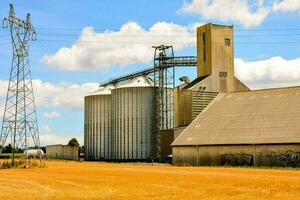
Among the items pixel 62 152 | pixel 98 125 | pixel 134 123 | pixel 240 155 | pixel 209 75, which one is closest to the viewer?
pixel 240 155

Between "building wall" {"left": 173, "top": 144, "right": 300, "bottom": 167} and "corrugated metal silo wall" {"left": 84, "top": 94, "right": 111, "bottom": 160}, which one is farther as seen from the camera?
"corrugated metal silo wall" {"left": 84, "top": 94, "right": 111, "bottom": 160}

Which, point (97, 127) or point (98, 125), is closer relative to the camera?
point (98, 125)

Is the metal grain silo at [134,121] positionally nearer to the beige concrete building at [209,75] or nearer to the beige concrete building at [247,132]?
the beige concrete building at [209,75]

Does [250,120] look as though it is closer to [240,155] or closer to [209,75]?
[240,155]

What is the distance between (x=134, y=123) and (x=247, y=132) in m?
33.9

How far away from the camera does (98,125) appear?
348ft

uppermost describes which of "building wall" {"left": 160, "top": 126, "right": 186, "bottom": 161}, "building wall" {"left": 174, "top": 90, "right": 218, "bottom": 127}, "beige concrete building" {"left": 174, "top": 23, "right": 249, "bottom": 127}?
"beige concrete building" {"left": 174, "top": 23, "right": 249, "bottom": 127}

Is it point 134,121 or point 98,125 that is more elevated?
point 134,121

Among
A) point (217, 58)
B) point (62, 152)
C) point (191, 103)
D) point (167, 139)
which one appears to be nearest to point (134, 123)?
point (167, 139)

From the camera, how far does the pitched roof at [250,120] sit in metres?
62.0

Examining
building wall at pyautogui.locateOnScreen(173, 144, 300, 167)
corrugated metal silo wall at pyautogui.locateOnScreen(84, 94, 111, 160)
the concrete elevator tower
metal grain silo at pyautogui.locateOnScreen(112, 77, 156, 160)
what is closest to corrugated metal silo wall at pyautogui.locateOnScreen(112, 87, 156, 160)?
metal grain silo at pyautogui.locateOnScreen(112, 77, 156, 160)

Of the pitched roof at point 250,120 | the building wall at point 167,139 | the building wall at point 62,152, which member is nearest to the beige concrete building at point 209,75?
the building wall at point 167,139

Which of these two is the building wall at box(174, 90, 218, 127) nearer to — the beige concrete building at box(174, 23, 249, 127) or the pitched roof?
the beige concrete building at box(174, 23, 249, 127)

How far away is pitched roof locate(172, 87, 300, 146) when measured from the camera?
203 ft
